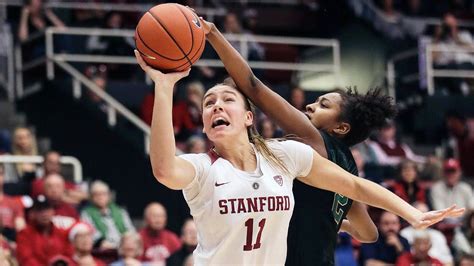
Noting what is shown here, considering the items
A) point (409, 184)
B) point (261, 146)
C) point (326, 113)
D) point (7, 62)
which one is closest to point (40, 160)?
point (7, 62)

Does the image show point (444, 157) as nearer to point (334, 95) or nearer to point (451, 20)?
point (451, 20)

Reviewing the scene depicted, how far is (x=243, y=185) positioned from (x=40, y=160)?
6.80 metres

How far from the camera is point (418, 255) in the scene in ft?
33.2

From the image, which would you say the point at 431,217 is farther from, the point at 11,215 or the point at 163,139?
the point at 11,215

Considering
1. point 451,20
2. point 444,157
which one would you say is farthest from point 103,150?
point 451,20

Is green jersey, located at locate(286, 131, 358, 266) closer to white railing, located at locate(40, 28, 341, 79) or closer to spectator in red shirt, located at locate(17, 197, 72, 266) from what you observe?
spectator in red shirt, located at locate(17, 197, 72, 266)

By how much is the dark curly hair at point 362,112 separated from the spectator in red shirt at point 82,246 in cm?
433

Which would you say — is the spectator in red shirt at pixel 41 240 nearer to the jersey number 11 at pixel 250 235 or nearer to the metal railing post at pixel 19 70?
the metal railing post at pixel 19 70

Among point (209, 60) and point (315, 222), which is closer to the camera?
point (315, 222)

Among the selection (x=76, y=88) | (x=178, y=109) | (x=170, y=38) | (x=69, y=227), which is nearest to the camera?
(x=170, y=38)

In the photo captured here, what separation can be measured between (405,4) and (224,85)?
42.4ft

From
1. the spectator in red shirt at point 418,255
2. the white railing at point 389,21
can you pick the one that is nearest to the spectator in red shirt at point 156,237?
the spectator in red shirt at point 418,255

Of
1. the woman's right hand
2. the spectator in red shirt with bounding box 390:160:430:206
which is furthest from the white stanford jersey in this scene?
the spectator in red shirt with bounding box 390:160:430:206

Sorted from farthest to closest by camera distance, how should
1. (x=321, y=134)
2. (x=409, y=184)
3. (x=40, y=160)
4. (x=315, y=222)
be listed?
(x=409, y=184)
(x=40, y=160)
(x=321, y=134)
(x=315, y=222)
